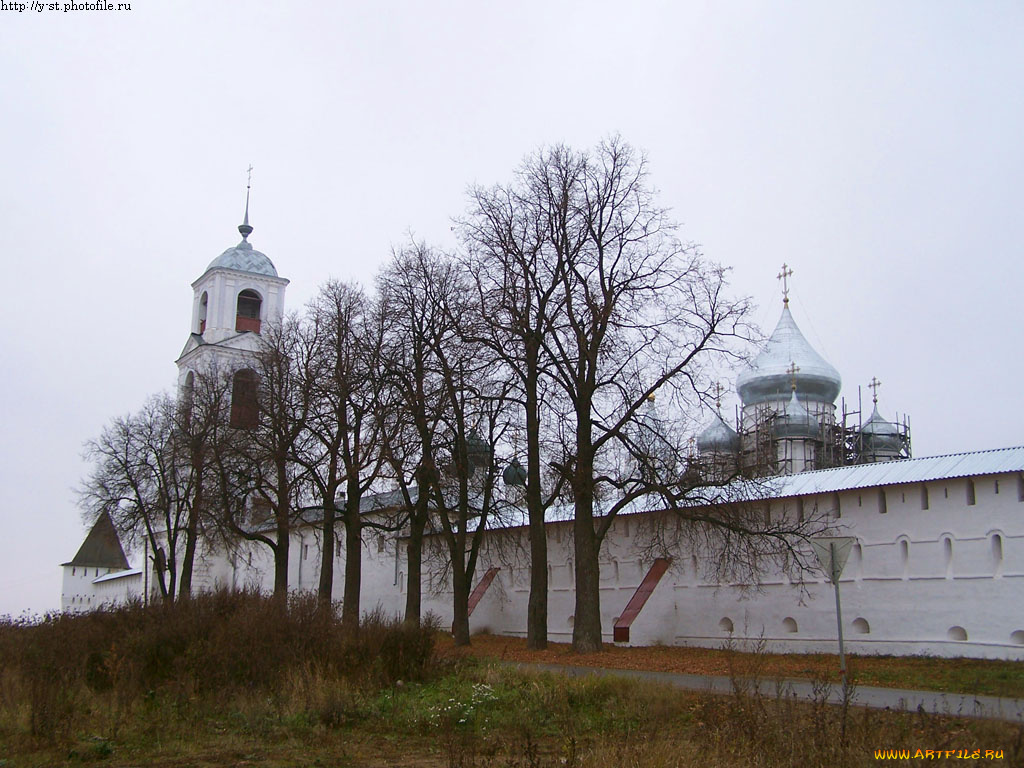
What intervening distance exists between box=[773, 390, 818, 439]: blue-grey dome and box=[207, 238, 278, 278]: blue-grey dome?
2788 cm

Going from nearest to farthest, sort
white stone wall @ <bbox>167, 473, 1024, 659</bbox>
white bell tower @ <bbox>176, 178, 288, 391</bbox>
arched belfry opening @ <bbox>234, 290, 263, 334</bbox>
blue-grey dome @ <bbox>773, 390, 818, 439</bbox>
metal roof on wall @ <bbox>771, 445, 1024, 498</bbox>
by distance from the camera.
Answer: white stone wall @ <bbox>167, 473, 1024, 659</bbox>
metal roof on wall @ <bbox>771, 445, 1024, 498</bbox>
blue-grey dome @ <bbox>773, 390, 818, 439</bbox>
white bell tower @ <bbox>176, 178, 288, 391</bbox>
arched belfry opening @ <bbox>234, 290, 263, 334</bbox>

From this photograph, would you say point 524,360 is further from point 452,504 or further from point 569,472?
point 452,504

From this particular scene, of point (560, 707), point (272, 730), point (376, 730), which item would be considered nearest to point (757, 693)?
point (560, 707)

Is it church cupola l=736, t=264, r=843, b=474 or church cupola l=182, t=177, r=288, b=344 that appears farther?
church cupola l=182, t=177, r=288, b=344

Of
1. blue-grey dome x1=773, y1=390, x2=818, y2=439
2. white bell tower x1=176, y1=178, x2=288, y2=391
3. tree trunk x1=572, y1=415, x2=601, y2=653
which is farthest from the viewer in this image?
white bell tower x1=176, y1=178, x2=288, y2=391

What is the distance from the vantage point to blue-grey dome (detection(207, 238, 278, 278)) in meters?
54.3

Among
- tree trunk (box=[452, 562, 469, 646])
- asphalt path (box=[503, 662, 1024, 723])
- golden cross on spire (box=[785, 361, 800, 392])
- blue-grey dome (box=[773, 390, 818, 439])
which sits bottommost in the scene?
asphalt path (box=[503, 662, 1024, 723])

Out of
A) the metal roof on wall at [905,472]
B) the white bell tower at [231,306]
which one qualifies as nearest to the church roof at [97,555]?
the white bell tower at [231,306]

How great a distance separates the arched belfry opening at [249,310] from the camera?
178ft

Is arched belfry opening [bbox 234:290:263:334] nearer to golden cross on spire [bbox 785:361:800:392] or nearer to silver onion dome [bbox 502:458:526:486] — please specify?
golden cross on spire [bbox 785:361:800:392]

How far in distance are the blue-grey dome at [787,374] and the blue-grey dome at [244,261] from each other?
26169mm

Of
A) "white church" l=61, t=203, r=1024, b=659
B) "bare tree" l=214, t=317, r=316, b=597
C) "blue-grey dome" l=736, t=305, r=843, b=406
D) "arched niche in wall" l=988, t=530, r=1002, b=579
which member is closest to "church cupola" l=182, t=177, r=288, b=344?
"white church" l=61, t=203, r=1024, b=659

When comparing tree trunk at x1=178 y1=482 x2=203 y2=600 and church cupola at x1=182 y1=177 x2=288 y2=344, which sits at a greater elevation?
church cupola at x1=182 y1=177 x2=288 y2=344

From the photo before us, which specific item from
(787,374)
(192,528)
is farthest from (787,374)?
(192,528)
